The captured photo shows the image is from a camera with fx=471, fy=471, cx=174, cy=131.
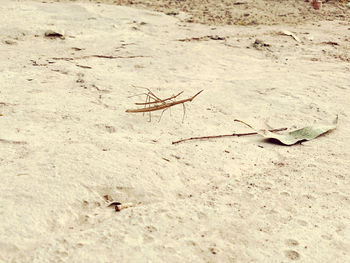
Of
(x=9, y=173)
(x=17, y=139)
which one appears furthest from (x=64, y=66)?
(x=9, y=173)

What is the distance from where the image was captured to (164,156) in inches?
80.9

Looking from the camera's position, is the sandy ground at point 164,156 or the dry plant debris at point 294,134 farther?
the dry plant debris at point 294,134

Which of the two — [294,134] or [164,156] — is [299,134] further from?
[164,156]

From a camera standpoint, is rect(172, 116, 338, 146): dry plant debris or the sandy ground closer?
the sandy ground

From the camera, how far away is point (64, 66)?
10.1 ft

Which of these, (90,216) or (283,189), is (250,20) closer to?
(283,189)

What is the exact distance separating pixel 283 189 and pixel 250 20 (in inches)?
128

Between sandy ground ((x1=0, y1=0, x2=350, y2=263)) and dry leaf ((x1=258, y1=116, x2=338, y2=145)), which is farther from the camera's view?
dry leaf ((x1=258, y1=116, x2=338, y2=145))

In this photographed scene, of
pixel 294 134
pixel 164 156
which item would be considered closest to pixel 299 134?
pixel 294 134

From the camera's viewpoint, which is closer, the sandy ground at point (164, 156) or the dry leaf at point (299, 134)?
the sandy ground at point (164, 156)

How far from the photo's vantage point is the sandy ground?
1542mm

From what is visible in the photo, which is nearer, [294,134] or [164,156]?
[164,156]

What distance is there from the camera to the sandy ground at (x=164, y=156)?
5.06ft

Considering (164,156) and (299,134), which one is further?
(299,134)
